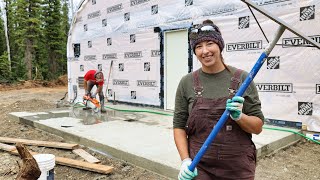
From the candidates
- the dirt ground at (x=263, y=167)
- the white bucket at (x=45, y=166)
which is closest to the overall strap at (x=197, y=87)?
the white bucket at (x=45, y=166)

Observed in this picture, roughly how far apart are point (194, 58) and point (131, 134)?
317 centimetres

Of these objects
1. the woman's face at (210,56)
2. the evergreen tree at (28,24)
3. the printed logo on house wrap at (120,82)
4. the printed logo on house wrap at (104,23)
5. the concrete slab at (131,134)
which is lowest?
the concrete slab at (131,134)

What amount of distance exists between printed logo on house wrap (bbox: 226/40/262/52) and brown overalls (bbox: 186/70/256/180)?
502cm

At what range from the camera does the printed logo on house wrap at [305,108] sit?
18.4 feet

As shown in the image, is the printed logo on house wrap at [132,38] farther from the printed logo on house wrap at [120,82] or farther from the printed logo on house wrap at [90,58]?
the printed logo on house wrap at [90,58]

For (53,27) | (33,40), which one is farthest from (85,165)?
(53,27)

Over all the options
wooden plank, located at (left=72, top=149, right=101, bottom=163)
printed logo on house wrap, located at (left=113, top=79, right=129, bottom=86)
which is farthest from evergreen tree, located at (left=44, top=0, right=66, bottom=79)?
wooden plank, located at (left=72, top=149, right=101, bottom=163)

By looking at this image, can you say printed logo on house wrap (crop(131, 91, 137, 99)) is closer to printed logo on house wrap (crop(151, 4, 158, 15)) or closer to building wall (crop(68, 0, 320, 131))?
building wall (crop(68, 0, 320, 131))

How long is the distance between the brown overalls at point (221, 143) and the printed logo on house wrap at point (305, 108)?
462 centimetres

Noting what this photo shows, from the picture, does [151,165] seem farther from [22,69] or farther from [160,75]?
[22,69]

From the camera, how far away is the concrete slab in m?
4.05

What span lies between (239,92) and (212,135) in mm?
283

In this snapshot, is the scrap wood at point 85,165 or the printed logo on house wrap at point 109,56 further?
the printed logo on house wrap at point 109,56

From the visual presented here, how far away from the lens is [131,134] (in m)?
5.43
